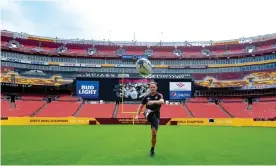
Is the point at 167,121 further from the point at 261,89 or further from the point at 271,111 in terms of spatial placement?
the point at 261,89

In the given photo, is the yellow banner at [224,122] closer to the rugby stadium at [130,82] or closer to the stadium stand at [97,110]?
the rugby stadium at [130,82]

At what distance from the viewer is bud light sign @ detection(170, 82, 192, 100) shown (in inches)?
2039

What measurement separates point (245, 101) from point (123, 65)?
26528mm

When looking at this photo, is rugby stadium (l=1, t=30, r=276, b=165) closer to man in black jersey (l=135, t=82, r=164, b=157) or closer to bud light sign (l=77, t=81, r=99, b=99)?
bud light sign (l=77, t=81, r=99, b=99)

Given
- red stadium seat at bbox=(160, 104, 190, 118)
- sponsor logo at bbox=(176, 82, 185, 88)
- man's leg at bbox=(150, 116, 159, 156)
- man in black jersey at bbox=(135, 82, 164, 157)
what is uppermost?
sponsor logo at bbox=(176, 82, 185, 88)

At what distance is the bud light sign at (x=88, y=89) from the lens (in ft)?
168

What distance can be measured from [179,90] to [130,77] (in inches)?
360

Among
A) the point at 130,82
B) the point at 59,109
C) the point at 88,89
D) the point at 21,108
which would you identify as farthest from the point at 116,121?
the point at 21,108

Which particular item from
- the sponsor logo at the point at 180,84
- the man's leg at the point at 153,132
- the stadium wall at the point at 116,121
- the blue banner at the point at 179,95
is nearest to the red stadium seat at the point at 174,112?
the blue banner at the point at 179,95

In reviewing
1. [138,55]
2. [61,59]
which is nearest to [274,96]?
[138,55]

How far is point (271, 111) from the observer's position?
47844 mm

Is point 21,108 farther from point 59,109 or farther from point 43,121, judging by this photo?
point 43,121

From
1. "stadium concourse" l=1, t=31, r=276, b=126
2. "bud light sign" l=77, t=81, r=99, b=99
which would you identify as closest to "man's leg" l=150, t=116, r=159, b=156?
Result: "stadium concourse" l=1, t=31, r=276, b=126

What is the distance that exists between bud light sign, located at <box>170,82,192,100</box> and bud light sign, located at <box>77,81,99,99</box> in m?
13.3
